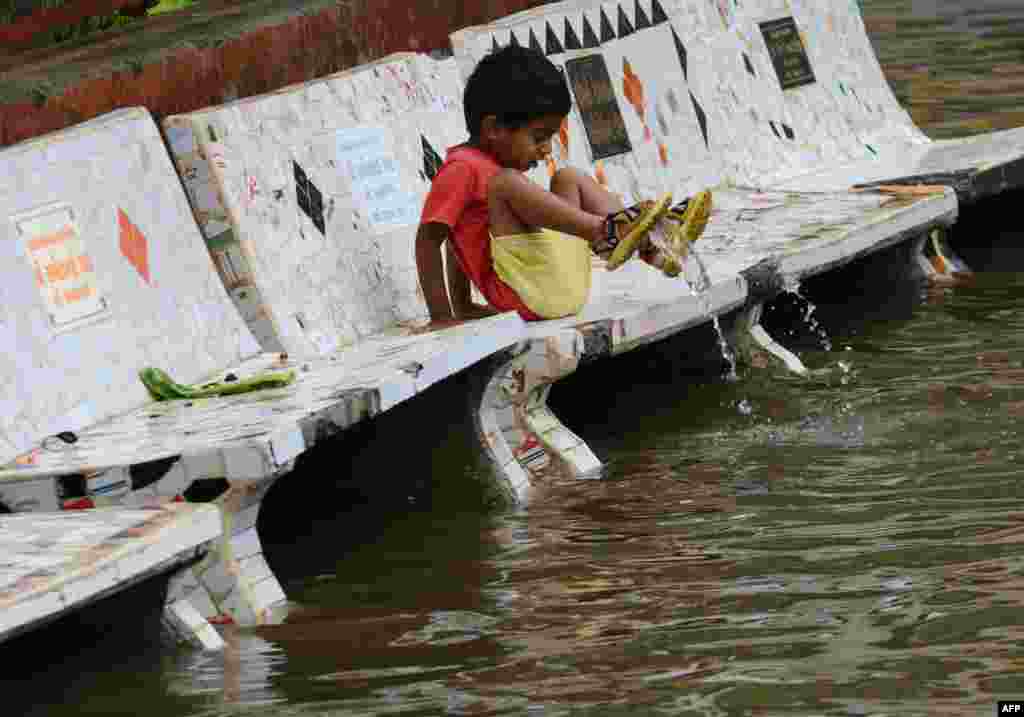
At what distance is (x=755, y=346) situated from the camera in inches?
329

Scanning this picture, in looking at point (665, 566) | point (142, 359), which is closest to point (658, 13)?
point (142, 359)

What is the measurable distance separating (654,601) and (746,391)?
2525mm

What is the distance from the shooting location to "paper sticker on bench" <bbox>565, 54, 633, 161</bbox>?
9500 mm

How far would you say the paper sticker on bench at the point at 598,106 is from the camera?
9.50 metres

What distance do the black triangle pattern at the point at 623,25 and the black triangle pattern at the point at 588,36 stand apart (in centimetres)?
20

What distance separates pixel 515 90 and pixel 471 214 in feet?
1.41

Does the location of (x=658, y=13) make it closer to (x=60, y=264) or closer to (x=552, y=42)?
(x=552, y=42)

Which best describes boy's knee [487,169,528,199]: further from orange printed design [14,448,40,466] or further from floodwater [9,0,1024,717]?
orange printed design [14,448,40,466]

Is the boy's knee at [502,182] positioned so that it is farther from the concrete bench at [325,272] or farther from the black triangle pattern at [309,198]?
the black triangle pattern at [309,198]

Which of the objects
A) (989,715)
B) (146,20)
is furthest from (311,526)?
(146,20)

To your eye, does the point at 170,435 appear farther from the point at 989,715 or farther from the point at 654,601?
the point at 989,715

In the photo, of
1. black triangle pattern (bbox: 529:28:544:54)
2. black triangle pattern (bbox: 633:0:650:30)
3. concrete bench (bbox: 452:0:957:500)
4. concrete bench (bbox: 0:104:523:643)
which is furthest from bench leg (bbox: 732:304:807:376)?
black triangle pattern (bbox: 633:0:650:30)

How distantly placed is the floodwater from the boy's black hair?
0.95m

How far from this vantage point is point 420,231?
736cm
